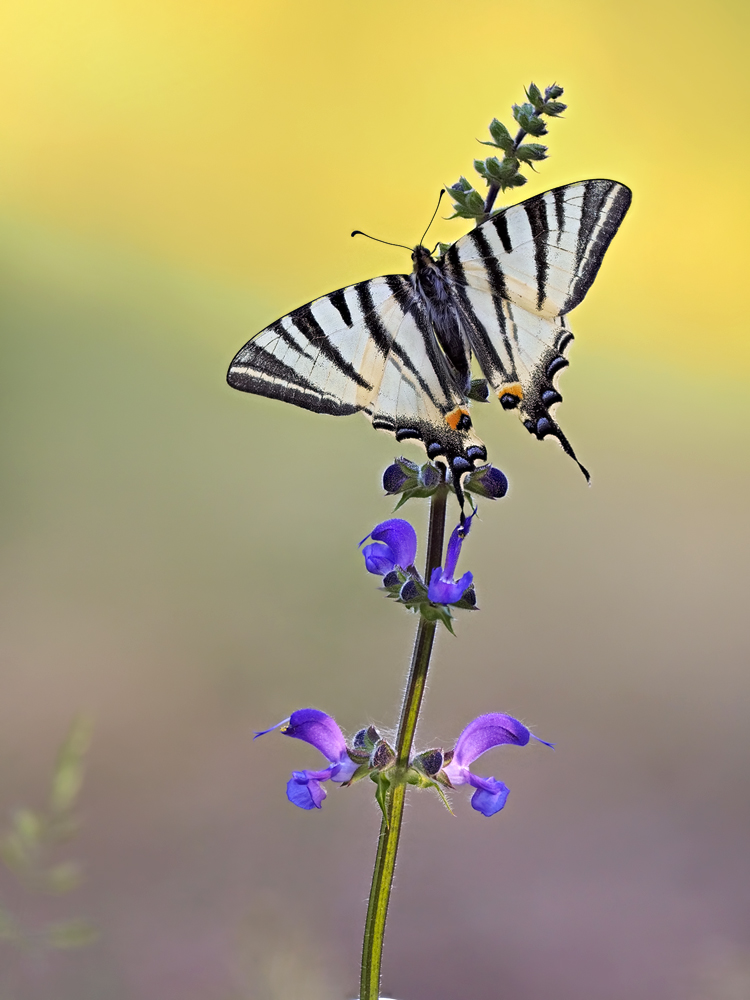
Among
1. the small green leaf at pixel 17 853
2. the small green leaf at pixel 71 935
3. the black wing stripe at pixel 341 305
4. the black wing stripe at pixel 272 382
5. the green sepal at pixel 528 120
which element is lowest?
the small green leaf at pixel 71 935

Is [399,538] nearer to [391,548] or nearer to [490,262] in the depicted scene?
[391,548]

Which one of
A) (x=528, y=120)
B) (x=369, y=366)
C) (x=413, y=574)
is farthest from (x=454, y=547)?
(x=528, y=120)

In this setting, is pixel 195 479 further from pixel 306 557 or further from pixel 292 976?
pixel 292 976

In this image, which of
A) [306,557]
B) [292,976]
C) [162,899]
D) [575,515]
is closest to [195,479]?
[306,557]

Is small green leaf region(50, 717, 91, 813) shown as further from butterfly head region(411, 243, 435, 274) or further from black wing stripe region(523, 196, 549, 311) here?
black wing stripe region(523, 196, 549, 311)

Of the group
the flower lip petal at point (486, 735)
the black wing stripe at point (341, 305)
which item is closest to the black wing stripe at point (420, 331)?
the black wing stripe at point (341, 305)

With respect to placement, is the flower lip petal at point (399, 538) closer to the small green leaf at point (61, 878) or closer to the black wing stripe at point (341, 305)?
the black wing stripe at point (341, 305)

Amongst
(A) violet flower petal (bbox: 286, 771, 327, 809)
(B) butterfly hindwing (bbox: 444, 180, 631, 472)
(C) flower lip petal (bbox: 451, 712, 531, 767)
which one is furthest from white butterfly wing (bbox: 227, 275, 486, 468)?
(A) violet flower petal (bbox: 286, 771, 327, 809)

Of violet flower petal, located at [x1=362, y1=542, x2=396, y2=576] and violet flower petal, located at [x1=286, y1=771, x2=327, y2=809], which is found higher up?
violet flower petal, located at [x1=362, y1=542, x2=396, y2=576]
